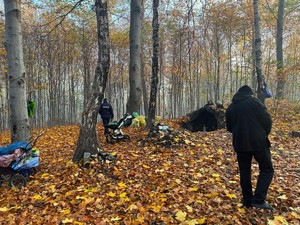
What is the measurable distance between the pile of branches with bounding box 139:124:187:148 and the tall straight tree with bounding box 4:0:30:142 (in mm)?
3584

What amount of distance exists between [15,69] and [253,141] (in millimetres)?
6073

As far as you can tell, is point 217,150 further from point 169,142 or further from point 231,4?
point 231,4

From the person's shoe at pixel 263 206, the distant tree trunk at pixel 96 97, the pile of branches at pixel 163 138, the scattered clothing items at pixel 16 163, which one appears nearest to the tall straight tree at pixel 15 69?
the scattered clothing items at pixel 16 163

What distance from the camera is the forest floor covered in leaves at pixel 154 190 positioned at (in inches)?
144

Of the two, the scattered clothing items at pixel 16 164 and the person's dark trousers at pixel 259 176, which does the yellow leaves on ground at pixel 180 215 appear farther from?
the scattered clothing items at pixel 16 164

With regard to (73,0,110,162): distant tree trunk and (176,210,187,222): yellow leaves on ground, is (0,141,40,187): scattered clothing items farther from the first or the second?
(176,210,187,222): yellow leaves on ground

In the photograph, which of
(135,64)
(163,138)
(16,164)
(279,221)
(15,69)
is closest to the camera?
(279,221)

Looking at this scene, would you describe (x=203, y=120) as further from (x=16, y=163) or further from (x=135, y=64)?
(x=16, y=163)

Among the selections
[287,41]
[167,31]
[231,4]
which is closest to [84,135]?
[231,4]

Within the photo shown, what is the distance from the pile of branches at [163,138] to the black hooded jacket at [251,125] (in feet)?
11.3

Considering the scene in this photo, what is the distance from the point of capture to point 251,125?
3.66m

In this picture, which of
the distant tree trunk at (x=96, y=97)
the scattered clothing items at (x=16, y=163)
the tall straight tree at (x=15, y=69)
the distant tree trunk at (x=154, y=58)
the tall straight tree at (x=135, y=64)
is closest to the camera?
the scattered clothing items at (x=16, y=163)

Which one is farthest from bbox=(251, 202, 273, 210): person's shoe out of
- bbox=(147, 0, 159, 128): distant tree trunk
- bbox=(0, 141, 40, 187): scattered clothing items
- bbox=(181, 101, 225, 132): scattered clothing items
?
bbox=(181, 101, 225, 132): scattered clothing items

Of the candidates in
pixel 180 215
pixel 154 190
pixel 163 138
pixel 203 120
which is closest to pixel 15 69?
pixel 163 138
